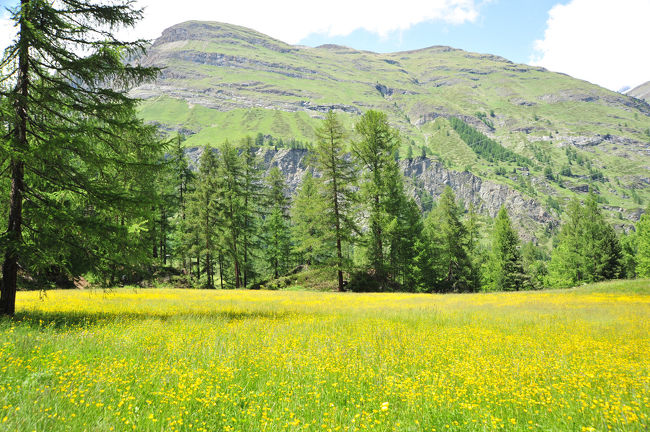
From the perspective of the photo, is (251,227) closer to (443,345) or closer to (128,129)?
(128,129)

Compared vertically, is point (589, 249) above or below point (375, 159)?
below

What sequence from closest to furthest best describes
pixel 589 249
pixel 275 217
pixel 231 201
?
1. pixel 231 201
2. pixel 275 217
3. pixel 589 249

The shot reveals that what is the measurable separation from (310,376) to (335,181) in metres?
22.0

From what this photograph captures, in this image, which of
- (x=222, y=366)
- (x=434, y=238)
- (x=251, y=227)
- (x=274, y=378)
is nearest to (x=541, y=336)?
(x=274, y=378)

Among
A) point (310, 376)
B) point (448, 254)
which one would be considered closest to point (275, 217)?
point (448, 254)

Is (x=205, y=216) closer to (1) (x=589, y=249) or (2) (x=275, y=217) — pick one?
(2) (x=275, y=217)

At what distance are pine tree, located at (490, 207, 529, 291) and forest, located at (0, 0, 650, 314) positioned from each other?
7.8 inches

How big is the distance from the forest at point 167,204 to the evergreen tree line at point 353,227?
0.17 m

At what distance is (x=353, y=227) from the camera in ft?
88.4

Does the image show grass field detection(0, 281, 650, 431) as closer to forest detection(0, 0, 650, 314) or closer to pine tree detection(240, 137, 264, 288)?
forest detection(0, 0, 650, 314)

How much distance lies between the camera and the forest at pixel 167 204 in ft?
28.5

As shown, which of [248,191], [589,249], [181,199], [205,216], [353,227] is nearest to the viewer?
[353,227]

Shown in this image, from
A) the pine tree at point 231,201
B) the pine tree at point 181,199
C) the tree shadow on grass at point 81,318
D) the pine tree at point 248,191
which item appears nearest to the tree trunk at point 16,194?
the tree shadow on grass at point 81,318

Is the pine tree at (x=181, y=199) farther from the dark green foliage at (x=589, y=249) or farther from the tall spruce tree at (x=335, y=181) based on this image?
the dark green foliage at (x=589, y=249)
